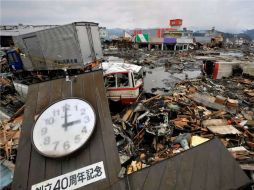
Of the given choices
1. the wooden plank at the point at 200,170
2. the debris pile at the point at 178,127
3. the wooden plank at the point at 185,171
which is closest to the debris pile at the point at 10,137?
the debris pile at the point at 178,127

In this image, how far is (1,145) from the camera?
722cm

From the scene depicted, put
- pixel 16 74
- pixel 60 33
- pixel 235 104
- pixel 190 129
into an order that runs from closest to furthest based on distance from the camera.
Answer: pixel 190 129, pixel 235 104, pixel 60 33, pixel 16 74

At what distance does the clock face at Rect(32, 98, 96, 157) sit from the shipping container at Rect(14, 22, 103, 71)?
11.0 meters

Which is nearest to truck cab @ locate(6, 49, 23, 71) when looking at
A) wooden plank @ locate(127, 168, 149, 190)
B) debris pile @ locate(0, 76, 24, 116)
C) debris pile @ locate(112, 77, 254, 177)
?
debris pile @ locate(0, 76, 24, 116)

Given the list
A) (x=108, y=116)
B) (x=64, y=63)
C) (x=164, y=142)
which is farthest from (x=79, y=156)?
(x=64, y=63)

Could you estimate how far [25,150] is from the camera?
9.52ft

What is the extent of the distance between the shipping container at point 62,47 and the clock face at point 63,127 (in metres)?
11.0

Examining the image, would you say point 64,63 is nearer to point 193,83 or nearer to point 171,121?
point 171,121

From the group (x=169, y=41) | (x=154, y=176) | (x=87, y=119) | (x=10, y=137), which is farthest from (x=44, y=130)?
(x=169, y=41)

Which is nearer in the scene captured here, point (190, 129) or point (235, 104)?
point (190, 129)

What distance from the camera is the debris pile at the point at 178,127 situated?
6.59 metres

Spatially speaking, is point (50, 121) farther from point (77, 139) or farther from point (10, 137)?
point (10, 137)

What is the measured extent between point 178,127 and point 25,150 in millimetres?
7061

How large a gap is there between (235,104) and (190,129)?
182 inches
